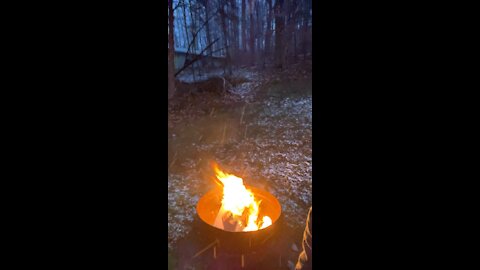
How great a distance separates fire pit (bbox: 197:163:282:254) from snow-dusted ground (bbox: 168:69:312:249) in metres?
0.25

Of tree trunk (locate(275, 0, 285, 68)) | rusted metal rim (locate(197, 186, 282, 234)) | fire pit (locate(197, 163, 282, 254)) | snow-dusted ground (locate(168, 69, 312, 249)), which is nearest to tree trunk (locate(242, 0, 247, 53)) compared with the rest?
tree trunk (locate(275, 0, 285, 68))

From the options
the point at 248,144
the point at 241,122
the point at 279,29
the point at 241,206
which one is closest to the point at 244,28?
the point at 279,29


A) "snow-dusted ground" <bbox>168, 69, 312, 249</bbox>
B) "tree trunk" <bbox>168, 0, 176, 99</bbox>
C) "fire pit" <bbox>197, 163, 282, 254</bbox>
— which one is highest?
"tree trunk" <bbox>168, 0, 176, 99</bbox>

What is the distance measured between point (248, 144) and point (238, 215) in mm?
1363

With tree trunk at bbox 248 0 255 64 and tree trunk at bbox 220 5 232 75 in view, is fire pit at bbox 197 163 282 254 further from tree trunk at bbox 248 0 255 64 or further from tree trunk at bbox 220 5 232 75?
tree trunk at bbox 248 0 255 64

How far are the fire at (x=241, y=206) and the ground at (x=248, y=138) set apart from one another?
0.40 metres

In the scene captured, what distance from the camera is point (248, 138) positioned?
439 cm

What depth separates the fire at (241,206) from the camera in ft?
10.5

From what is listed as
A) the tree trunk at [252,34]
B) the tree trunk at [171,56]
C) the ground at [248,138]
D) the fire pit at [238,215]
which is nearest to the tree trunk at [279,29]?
the tree trunk at [252,34]

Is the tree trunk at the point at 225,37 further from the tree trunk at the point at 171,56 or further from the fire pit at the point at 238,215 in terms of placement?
the fire pit at the point at 238,215

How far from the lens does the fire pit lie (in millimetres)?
2844

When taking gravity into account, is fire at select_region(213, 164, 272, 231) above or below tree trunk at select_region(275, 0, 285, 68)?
below

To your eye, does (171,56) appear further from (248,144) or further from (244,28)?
(248,144)
